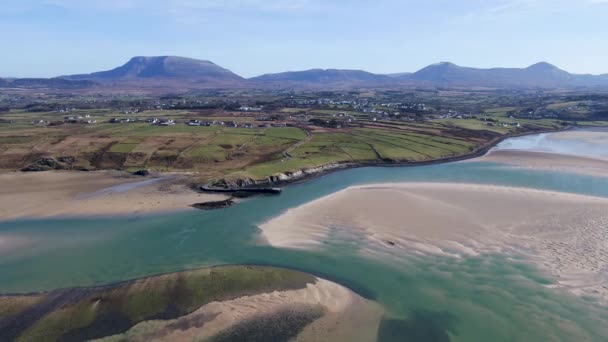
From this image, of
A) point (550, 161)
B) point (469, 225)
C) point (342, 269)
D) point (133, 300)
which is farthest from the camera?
point (550, 161)

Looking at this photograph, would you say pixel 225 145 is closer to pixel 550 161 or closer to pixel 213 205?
pixel 213 205

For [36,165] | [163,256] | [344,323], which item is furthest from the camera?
[36,165]

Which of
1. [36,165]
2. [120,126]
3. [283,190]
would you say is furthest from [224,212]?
[120,126]

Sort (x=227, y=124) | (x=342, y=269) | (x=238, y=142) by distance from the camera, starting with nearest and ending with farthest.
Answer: (x=342, y=269) < (x=238, y=142) < (x=227, y=124)

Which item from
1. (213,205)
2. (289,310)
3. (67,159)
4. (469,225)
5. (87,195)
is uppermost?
(67,159)

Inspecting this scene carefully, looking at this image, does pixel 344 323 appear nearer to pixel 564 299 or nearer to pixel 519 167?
pixel 564 299

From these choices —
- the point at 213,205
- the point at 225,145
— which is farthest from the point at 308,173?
the point at 225,145
